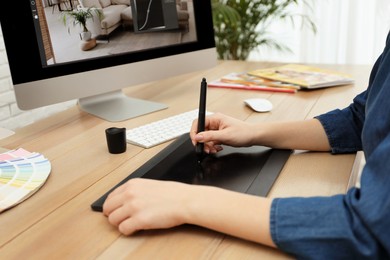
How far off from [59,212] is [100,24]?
0.55 m

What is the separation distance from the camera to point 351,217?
53 centimetres

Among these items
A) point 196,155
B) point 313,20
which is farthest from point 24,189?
point 313,20

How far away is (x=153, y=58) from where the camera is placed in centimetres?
122

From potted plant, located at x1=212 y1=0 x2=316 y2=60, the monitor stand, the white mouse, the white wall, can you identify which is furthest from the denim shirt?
the white wall

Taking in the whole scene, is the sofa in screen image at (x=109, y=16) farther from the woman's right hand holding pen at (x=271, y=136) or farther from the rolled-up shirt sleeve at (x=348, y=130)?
the rolled-up shirt sleeve at (x=348, y=130)

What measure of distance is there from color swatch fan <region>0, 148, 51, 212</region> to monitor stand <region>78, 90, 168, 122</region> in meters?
0.29

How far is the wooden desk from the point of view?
584mm

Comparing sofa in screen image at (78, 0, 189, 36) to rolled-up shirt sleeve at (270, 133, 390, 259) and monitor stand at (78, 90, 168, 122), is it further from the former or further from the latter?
rolled-up shirt sleeve at (270, 133, 390, 259)

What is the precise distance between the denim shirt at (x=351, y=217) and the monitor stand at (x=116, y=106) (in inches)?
26.5

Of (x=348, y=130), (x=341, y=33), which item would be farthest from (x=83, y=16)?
(x=341, y=33)

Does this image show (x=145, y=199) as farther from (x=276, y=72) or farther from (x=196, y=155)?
(x=276, y=72)

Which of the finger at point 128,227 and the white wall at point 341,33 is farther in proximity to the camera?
the white wall at point 341,33

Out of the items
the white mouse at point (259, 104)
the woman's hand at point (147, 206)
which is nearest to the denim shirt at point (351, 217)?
the woman's hand at point (147, 206)

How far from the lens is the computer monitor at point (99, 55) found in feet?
3.13
